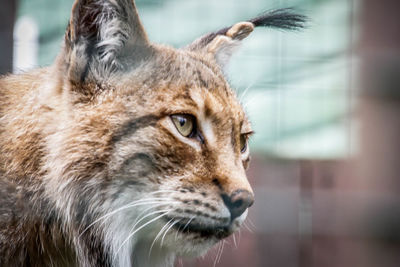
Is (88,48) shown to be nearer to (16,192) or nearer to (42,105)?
(42,105)

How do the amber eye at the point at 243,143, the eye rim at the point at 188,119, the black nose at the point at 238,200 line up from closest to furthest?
1. the black nose at the point at 238,200
2. the eye rim at the point at 188,119
3. the amber eye at the point at 243,143

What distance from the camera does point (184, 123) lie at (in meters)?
1.69

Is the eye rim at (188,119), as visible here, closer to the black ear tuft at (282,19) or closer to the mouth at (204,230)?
the mouth at (204,230)

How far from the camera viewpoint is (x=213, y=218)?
5.18 ft

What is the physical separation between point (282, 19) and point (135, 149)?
82 cm

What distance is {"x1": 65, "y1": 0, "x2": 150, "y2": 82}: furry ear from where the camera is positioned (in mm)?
1599

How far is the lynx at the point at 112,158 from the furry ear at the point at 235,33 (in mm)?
410

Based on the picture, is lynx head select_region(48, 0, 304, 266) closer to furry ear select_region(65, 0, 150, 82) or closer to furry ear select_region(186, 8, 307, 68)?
furry ear select_region(65, 0, 150, 82)

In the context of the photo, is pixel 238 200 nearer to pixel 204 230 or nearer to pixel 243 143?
pixel 204 230

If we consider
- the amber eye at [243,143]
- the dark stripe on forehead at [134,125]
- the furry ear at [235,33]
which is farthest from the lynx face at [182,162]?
the furry ear at [235,33]

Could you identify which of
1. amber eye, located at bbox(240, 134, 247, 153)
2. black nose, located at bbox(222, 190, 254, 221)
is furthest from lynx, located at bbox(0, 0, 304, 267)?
amber eye, located at bbox(240, 134, 247, 153)

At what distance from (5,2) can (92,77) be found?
0.33 m

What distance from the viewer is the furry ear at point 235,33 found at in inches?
80.7

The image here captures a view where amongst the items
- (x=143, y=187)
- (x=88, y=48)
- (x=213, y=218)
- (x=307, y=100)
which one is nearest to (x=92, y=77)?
(x=88, y=48)
